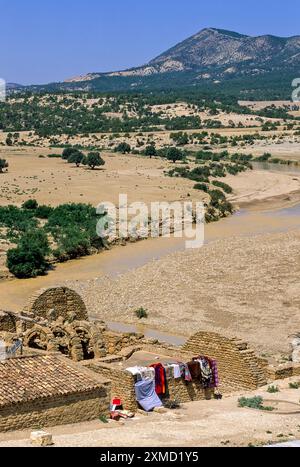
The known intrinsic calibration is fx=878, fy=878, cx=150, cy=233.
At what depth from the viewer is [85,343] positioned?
18.2 m

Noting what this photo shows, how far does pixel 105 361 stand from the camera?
1695cm

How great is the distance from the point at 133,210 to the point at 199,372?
34.4m

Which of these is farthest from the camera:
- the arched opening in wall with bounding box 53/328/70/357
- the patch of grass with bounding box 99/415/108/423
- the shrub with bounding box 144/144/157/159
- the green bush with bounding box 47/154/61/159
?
the shrub with bounding box 144/144/157/159

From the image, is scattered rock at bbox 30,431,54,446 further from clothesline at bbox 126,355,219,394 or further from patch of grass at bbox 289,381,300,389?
patch of grass at bbox 289,381,300,389

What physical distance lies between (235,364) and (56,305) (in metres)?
→ 4.74

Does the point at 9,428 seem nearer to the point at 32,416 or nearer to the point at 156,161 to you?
the point at 32,416

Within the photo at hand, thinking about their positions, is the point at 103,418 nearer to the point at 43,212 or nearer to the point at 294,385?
the point at 294,385

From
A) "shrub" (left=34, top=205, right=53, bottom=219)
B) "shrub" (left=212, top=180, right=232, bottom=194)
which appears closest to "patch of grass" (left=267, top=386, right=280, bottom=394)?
"shrub" (left=34, top=205, right=53, bottom=219)

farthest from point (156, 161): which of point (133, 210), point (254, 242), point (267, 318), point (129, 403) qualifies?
point (129, 403)

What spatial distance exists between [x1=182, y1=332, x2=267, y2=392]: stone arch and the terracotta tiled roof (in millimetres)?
3991

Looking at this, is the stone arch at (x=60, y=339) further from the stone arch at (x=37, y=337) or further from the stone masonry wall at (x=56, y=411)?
the stone masonry wall at (x=56, y=411)

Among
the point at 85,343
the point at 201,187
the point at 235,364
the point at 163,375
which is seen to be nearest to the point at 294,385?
the point at 235,364

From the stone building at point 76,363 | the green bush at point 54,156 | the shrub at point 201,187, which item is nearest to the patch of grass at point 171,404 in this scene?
the stone building at point 76,363

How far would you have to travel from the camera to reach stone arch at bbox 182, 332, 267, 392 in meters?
17.5
